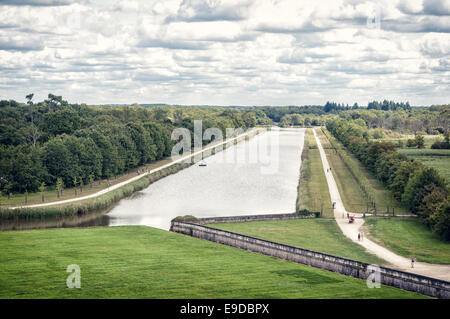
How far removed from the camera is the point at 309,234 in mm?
51031

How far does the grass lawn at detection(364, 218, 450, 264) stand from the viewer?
142 ft

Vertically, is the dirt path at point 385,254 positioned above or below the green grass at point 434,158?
below

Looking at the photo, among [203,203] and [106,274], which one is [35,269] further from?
[203,203]

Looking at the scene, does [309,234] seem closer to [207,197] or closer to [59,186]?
[207,197]

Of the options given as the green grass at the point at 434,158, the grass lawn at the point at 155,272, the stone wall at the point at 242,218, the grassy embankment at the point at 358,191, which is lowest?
the grass lawn at the point at 155,272

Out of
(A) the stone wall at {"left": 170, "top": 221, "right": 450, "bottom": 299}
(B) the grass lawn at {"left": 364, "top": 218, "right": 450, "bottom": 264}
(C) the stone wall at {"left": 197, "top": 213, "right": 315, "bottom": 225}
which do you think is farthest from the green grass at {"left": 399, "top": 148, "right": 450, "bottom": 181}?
(A) the stone wall at {"left": 170, "top": 221, "right": 450, "bottom": 299}

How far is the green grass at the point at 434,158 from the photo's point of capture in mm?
99500

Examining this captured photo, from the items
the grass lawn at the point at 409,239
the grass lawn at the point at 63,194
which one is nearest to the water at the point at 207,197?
the grass lawn at the point at 63,194

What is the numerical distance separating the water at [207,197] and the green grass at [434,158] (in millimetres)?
23558

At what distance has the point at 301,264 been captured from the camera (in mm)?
38406

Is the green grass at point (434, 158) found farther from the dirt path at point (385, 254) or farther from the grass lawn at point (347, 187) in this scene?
the dirt path at point (385, 254)

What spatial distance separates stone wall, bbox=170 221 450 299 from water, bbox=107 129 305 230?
12.2 meters

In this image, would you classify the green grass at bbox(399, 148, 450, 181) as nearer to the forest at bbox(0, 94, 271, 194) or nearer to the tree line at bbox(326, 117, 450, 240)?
the tree line at bbox(326, 117, 450, 240)

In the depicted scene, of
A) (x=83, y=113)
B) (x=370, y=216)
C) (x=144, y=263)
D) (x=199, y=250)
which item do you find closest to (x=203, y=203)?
(x=370, y=216)
